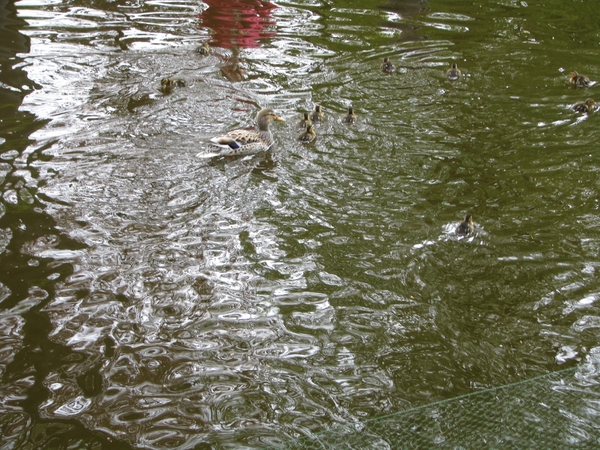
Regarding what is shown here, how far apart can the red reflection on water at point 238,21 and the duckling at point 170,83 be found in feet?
5.99

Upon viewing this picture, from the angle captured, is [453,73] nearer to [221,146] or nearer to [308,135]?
[308,135]

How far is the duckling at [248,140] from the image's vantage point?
677cm

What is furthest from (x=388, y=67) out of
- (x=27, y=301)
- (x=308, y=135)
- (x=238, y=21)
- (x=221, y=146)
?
(x=27, y=301)

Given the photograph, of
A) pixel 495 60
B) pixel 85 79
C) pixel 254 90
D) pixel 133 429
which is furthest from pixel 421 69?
pixel 133 429

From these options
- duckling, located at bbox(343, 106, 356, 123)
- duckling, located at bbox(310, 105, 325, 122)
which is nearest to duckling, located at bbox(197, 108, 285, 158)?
duckling, located at bbox(310, 105, 325, 122)

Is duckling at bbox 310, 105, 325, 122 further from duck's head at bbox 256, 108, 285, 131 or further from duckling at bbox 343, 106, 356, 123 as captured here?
duck's head at bbox 256, 108, 285, 131

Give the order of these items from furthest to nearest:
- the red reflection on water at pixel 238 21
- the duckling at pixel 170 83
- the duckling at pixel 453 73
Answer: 1. the red reflection on water at pixel 238 21
2. the duckling at pixel 453 73
3. the duckling at pixel 170 83

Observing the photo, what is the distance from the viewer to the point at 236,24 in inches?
432

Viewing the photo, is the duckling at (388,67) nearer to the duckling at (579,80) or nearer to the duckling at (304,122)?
the duckling at (304,122)

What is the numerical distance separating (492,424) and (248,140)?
4.24m

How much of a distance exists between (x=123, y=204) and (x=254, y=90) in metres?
3.12

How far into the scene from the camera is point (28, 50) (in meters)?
9.59

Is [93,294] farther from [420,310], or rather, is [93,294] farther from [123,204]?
[420,310]

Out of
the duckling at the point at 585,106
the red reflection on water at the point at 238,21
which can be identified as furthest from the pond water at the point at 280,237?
the red reflection on water at the point at 238,21
